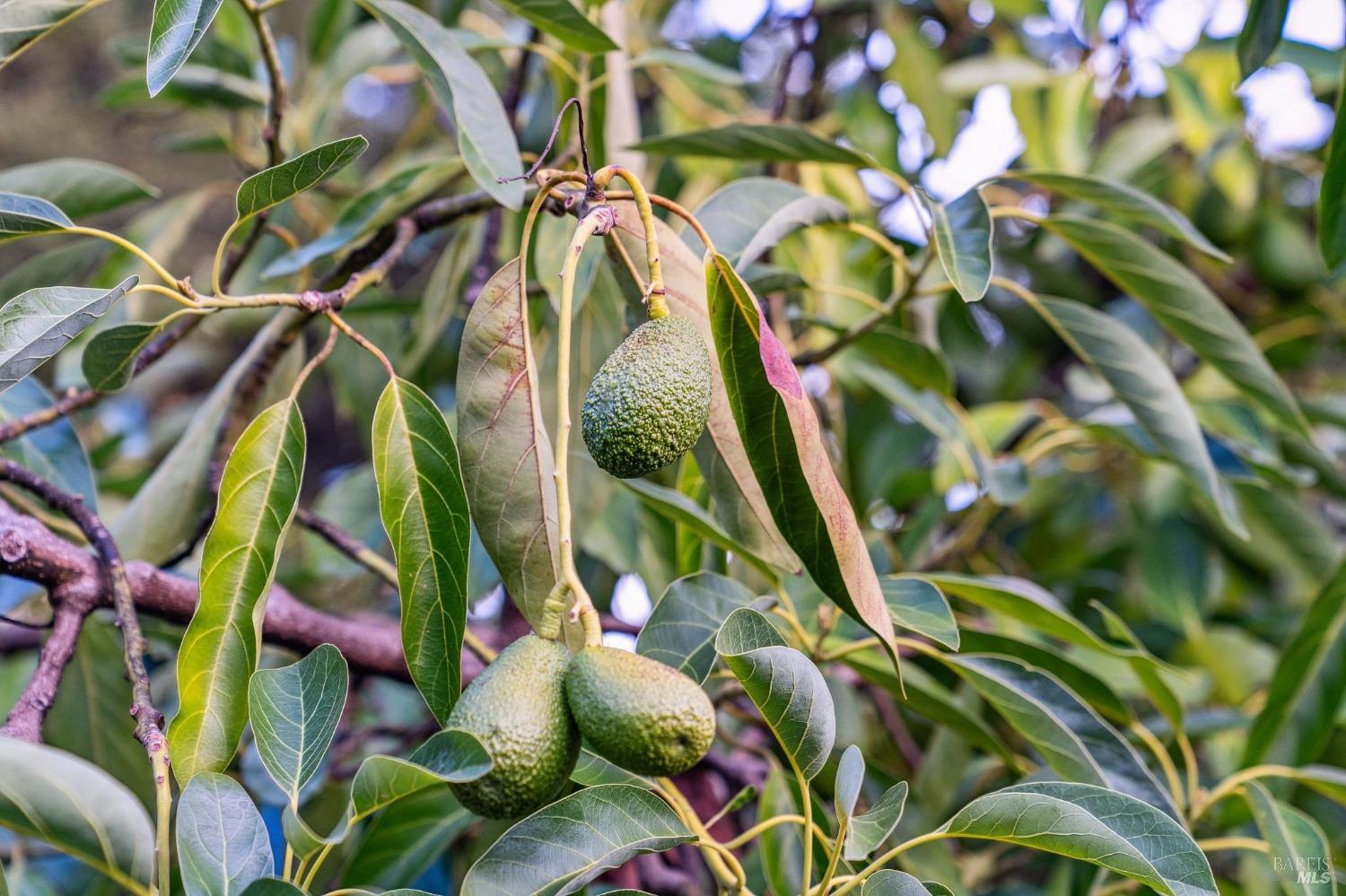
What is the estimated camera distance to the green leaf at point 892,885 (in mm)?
562

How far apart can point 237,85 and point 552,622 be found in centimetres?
92

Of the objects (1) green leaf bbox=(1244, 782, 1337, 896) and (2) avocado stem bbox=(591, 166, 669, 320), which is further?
(1) green leaf bbox=(1244, 782, 1337, 896)

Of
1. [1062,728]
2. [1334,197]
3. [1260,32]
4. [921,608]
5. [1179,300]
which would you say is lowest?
[1062,728]

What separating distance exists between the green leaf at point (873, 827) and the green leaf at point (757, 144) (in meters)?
0.50

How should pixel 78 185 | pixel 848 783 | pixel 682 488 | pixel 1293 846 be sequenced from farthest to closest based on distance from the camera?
pixel 78 185 → pixel 682 488 → pixel 1293 846 → pixel 848 783

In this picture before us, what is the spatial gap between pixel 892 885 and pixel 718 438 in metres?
0.28

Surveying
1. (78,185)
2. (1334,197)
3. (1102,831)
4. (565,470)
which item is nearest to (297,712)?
(565,470)

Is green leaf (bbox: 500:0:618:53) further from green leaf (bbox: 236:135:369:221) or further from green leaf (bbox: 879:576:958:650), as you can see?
green leaf (bbox: 879:576:958:650)

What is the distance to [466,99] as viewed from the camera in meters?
0.73

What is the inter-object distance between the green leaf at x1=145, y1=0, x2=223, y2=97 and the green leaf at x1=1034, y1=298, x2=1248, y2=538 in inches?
29.7

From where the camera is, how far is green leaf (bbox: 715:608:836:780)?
0.53m

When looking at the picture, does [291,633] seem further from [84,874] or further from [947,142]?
[947,142]

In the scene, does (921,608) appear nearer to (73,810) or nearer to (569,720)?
(569,720)

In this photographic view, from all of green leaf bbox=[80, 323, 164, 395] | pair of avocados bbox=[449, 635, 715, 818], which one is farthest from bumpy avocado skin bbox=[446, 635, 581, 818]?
green leaf bbox=[80, 323, 164, 395]
